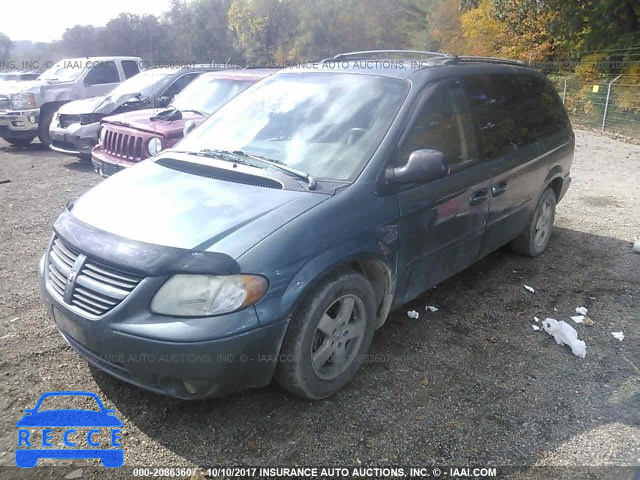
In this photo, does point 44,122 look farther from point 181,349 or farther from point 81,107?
point 181,349

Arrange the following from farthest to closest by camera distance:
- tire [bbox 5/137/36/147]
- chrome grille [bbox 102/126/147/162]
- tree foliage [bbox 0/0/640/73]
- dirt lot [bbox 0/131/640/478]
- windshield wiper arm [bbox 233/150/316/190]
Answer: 1. tree foliage [bbox 0/0/640/73]
2. tire [bbox 5/137/36/147]
3. chrome grille [bbox 102/126/147/162]
4. windshield wiper arm [bbox 233/150/316/190]
5. dirt lot [bbox 0/131/640/478]

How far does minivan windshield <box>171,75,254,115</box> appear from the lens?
7734 millimetres

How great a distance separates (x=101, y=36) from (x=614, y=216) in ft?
159

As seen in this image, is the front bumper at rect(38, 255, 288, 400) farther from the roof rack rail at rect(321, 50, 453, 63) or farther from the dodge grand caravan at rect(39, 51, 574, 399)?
the roof rack rail at rect(321, 50, 453, 63)

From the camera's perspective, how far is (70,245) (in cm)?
283

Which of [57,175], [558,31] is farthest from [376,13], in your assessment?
[57,175]

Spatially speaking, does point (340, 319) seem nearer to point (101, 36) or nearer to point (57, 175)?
point (57, 175)

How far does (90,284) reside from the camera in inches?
104

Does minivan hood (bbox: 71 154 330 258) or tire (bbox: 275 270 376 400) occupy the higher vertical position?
minivan hood (bbox: 71 154 330 258)

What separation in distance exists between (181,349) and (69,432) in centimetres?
90

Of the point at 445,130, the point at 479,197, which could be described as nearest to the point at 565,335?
the point at 479,197

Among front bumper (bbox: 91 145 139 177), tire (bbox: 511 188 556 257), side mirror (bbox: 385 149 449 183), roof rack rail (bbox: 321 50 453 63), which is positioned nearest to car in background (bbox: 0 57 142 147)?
front bumper (bbox: 91 145 139 177)

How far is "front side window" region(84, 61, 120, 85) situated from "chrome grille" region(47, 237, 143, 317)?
1077 centimetres

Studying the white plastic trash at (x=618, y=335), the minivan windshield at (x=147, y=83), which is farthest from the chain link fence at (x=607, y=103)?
the white plastic trash at (x=618, y=335)
